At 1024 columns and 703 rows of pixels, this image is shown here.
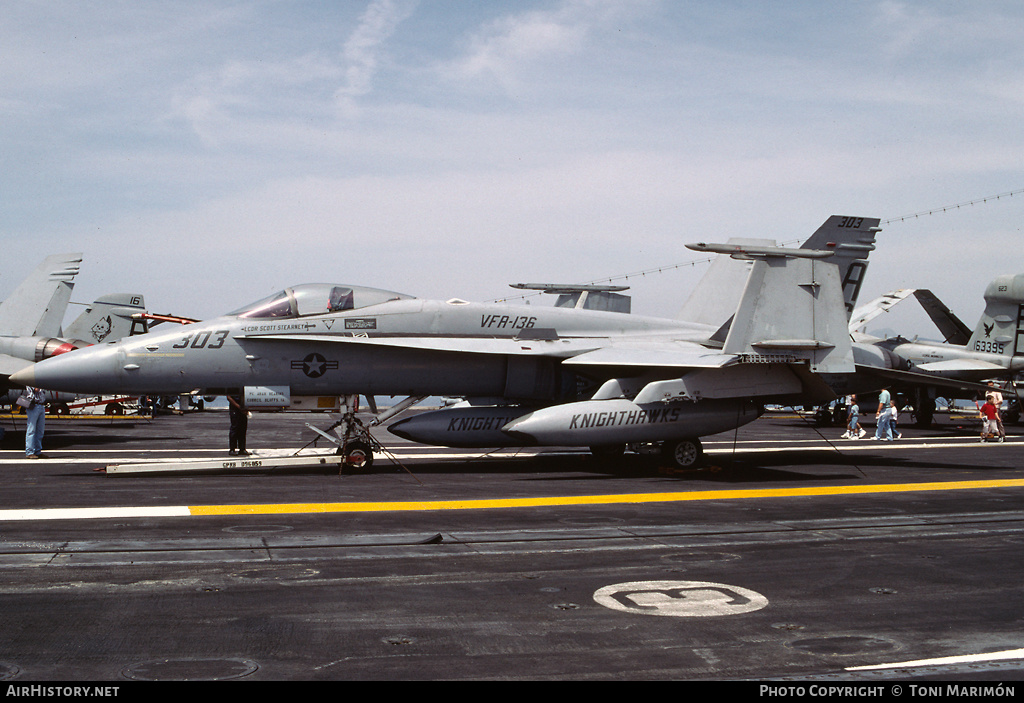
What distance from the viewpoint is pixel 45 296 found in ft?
83.2

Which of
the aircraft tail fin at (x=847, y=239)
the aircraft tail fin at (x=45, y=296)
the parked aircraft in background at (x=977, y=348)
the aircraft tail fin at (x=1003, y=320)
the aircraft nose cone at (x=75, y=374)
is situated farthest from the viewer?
the aircraft tail fin at (x=1003, y=320)

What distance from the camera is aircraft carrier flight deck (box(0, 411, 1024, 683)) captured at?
204 inches

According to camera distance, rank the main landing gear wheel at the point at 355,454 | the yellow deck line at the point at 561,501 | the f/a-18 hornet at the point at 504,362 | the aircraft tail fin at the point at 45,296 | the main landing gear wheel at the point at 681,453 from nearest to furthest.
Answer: the yellow deck line at the point at 561,501 < the f/a-18 hornet at the point at 504,362 < the main landing gear wheel at the point at 355,454 < the main landing gear wheel at the point at 681,453 < the aircraft tail fin at the point at 45,296

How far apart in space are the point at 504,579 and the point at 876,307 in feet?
97.0

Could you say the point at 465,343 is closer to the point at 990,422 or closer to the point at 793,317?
the point at 793,317

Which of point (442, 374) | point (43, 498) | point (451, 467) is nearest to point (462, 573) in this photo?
point (43, 498)

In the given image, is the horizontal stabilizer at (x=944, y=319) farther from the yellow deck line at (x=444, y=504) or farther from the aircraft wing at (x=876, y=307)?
the yellow deck line at (x=444, y=504)

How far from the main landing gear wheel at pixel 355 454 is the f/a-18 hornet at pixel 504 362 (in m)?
0.03

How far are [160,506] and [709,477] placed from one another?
977cm

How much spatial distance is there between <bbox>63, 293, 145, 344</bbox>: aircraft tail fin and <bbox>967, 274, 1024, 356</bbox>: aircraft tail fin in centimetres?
3663

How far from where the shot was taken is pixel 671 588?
23.0 ft

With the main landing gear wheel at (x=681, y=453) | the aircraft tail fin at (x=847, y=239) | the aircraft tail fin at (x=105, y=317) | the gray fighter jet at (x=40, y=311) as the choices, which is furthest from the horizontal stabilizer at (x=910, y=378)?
the aircraft tail fin at (x=105, y=317)

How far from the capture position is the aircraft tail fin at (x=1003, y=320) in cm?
3416
